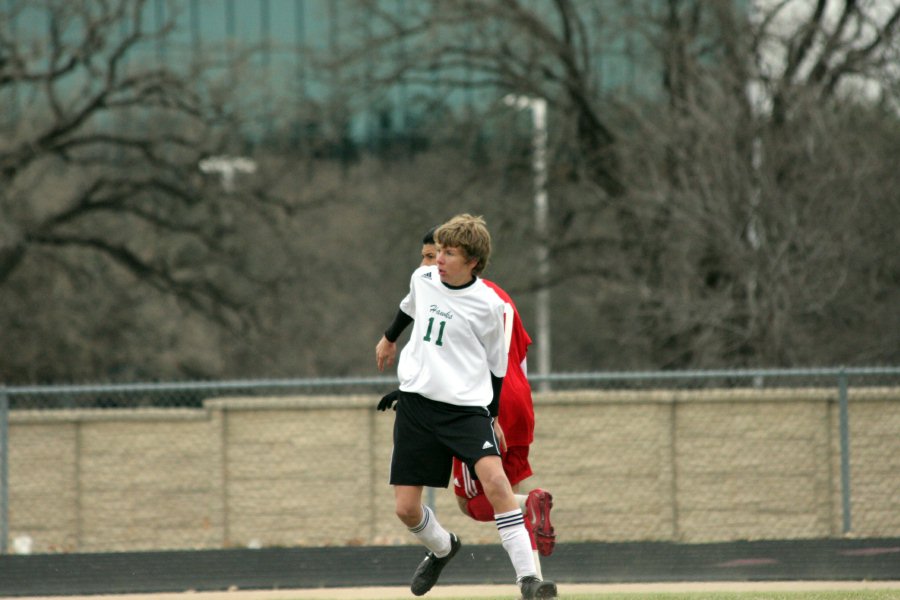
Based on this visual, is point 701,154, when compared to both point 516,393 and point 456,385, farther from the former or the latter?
point 456,385

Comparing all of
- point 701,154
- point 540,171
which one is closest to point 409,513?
point 701,154

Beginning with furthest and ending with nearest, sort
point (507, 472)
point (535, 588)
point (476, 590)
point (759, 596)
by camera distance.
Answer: point (476, 590) < point (759, 596) < point (507, 472) < point (535, 588)

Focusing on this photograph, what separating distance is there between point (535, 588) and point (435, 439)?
90cm

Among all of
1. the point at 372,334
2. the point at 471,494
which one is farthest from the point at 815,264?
the point at 372,334

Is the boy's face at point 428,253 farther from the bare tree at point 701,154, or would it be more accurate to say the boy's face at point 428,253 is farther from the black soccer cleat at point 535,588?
the bare tree at point 701,154

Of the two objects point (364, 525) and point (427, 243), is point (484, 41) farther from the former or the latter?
point (427, 243)

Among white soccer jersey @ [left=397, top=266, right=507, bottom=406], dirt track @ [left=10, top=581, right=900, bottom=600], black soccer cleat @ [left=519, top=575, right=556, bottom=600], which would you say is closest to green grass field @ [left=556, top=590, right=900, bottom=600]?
dirt track @ [left=10, top=581, right=900, bottom=600]

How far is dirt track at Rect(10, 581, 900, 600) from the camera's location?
842 cm

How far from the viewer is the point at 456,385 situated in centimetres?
655

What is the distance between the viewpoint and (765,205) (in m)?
15.8

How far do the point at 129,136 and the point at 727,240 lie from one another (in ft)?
38.2

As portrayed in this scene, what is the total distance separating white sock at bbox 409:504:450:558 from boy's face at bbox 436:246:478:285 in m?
1.24

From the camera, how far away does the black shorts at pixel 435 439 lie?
21.5 feet

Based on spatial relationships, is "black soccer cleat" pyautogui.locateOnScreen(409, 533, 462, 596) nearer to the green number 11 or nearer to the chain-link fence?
the green number 11
